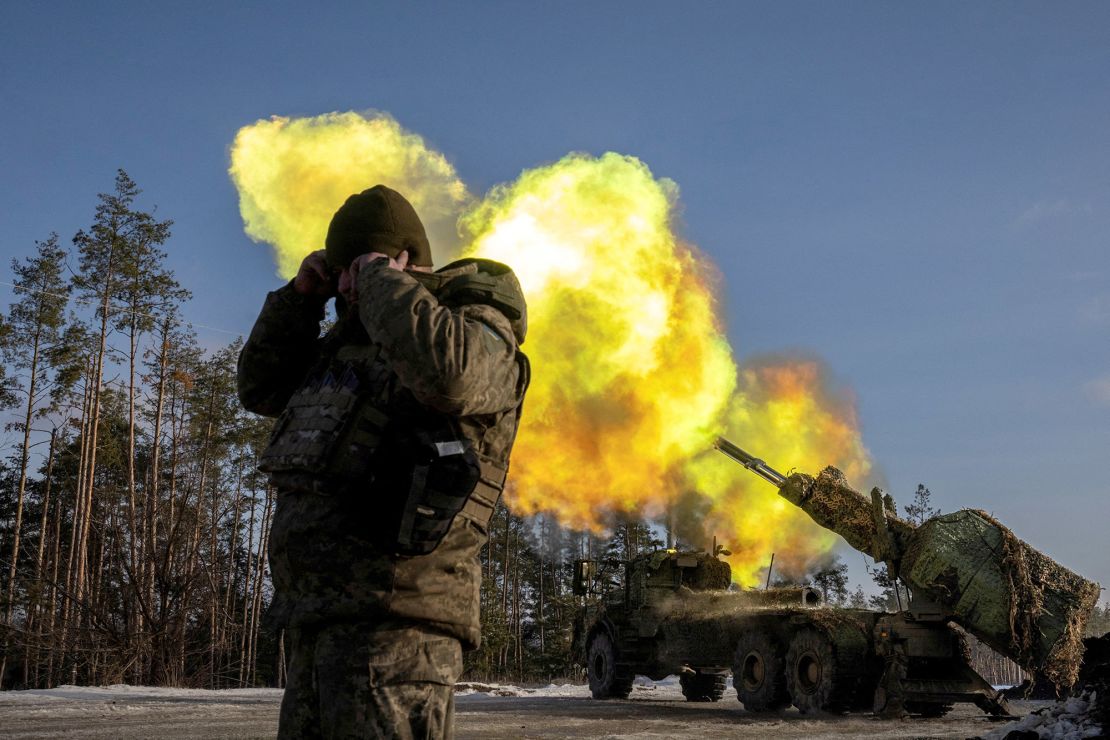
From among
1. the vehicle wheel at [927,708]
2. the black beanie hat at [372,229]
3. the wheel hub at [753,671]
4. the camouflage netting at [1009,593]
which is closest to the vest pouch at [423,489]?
the black beanie hat at [372,229]

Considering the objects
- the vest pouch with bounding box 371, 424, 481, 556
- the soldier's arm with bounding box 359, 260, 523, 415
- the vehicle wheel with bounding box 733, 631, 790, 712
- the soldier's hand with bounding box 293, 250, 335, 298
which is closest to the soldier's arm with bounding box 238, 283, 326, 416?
the soldier's hand with bounding box 293, 250, 335, 298

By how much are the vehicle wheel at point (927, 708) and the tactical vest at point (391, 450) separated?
40.7 ft

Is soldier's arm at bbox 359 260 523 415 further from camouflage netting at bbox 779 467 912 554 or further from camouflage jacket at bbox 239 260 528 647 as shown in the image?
camouflage netting at bbox 779 467 912 554

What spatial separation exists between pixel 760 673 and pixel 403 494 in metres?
13.1

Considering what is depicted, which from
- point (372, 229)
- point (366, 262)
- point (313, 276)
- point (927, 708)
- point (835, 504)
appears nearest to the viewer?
point (366, 262)

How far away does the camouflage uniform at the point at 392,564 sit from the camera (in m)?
2.48

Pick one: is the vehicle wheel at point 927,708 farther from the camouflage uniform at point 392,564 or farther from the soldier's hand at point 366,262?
the soldier's hand at point 366,262

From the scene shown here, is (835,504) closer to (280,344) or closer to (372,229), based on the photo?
(280,344)

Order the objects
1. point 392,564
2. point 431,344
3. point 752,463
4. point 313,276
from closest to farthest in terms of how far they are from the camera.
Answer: point 431,344 → point 392,564 → point 313,276 → point 752,463

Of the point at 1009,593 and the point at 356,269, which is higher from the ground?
the point at 356,269

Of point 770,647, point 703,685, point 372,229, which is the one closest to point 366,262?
point 372,229

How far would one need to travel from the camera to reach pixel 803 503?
15.6m

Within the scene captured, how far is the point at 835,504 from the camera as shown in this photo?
15.3 meters

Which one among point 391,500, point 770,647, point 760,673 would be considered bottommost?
point 760,673
